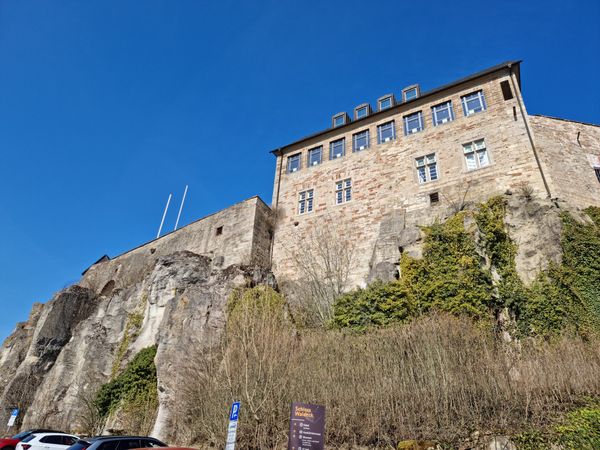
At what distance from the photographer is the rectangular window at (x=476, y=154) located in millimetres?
18062

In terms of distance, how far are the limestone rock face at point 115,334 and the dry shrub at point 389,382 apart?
2190 mm

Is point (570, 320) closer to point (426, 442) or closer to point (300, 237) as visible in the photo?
point (426, 442)

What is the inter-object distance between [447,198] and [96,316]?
66.6 ft

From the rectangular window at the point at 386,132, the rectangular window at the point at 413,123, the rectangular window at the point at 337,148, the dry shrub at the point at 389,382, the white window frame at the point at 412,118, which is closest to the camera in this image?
the dry shrub at the point at 389,382

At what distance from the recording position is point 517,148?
1725cm

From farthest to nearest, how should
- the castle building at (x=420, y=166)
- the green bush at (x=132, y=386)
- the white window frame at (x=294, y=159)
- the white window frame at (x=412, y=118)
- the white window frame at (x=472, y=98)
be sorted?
the white window frame at (x=294, y=159), the white window frame at (x=412, y=118), the white window frame at (x=472, y=98), the castle building at (x=420, y=166), the green bush at (x=132, y=386)

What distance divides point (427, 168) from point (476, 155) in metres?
2.24

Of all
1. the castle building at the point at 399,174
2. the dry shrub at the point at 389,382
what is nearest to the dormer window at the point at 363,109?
the castle building at the point at 399,174

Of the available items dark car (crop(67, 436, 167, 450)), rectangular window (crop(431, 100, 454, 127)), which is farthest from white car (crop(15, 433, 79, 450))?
rectangular window (crop(431, 100, 454, 127))

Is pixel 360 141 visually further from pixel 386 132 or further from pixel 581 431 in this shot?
pixel 581 431

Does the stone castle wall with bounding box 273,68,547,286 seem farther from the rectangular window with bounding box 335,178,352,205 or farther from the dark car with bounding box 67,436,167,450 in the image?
the dark car with bounding box 67,436,167,450

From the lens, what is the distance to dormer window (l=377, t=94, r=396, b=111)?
2310cm

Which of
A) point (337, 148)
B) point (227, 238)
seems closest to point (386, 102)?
point (337, 148)

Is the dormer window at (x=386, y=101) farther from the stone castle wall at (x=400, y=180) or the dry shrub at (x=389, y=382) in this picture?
the dry shrub at (x=389, y=382)
